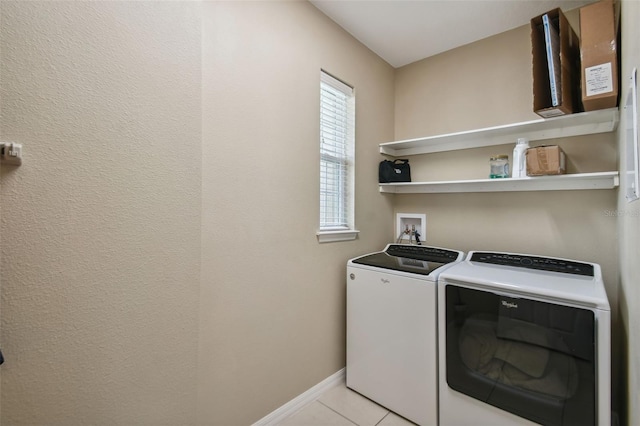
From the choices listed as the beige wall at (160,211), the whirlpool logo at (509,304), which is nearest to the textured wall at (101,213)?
the beige wall at (160,211)

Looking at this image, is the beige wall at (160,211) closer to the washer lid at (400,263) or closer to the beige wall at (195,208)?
the beige wall at (195,208)

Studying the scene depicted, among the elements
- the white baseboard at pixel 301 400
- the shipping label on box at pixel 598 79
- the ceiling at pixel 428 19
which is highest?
the ceiling at pixel 428 19

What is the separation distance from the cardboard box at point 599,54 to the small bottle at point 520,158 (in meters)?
0.41

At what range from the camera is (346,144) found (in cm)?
221

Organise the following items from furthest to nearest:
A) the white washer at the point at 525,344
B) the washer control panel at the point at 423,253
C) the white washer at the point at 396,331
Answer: the washer control panel at the point at 423,253 → the white washer at the point at 396,331 → the white washer at the point at 525,344

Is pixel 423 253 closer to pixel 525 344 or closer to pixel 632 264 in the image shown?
pixel 525 344

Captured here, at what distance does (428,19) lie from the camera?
78.2 inches

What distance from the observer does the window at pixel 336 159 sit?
2.03 metres

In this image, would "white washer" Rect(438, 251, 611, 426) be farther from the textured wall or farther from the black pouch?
the textured wall

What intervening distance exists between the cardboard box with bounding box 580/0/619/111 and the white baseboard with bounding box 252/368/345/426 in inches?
90.8

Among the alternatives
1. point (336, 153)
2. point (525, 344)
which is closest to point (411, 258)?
point (525, 344)

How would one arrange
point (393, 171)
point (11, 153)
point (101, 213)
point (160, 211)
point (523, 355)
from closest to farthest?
point (11, 153) → point (101, 213) → point (160, 211) → point (523, 355) → point (393, 171)

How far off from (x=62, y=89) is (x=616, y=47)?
2.41 m

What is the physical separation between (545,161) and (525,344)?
1.04 m
